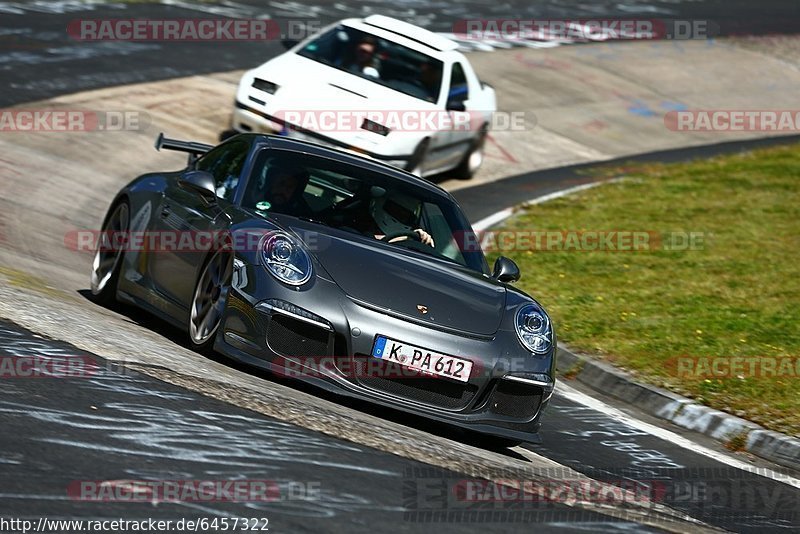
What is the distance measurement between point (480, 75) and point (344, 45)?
293 inches

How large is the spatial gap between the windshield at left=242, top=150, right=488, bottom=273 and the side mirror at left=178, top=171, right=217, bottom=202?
0.19 m

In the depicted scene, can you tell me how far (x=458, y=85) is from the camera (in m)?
15.4

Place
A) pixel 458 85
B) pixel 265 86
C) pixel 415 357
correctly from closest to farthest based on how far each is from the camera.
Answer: pixel 415 357
pixel 265 86
pixel 458 85

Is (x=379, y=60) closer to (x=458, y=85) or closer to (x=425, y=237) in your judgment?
(x=458, y=85)

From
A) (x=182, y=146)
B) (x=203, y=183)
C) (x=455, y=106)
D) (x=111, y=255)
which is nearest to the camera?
(x=203, y=183)

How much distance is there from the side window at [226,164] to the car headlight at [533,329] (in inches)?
71.6

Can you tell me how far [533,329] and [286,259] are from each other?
1.38 metres

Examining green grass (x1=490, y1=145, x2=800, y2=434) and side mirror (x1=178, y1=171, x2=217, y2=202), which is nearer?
side mirror (x1=178, y1=171, x2=217, y2=202)

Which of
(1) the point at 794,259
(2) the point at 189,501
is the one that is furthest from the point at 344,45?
(2) the point at 189,501

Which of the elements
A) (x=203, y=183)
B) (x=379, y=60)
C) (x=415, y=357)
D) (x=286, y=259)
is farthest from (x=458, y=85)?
(x=415, y=357)

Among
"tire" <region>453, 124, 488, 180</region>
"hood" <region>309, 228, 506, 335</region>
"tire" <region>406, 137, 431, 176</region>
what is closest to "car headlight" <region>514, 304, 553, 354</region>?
"hood" <region>309, 228, 506, 335</region>

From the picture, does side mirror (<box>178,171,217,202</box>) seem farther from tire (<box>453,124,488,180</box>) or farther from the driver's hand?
tire (<box>453,124,488,180</box>)

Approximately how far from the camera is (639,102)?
76.2 ft

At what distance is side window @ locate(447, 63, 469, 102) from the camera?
15.1 m
